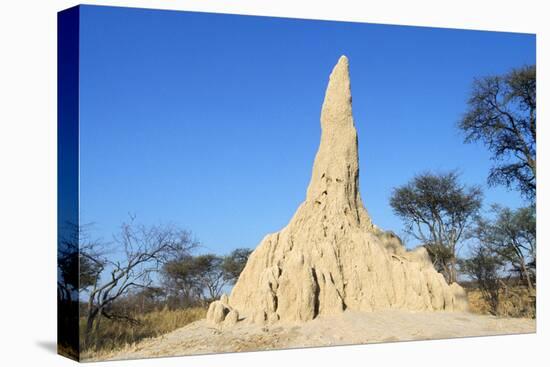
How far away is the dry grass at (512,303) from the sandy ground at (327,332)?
0.31m

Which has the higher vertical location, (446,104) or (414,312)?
(446,104)

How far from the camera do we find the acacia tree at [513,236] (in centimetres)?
2025

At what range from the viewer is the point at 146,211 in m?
16.8

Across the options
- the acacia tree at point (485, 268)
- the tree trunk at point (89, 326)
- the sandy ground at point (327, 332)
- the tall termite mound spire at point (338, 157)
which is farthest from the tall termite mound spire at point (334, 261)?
the tree trunk at point (89, 326)

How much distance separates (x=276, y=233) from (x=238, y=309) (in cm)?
138

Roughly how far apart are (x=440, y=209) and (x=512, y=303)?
2082mm

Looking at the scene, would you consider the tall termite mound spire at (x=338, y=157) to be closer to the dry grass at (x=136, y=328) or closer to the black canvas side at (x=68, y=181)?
the dry grass at (x=136, y=328)

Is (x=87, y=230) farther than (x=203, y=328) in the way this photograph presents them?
No

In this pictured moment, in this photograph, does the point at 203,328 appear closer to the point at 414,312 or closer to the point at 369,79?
the point at 414,312

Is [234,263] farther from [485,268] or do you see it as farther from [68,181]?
[485,268]

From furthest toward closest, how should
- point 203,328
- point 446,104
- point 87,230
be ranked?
point 446,104 → point 203,328 → point 87,230

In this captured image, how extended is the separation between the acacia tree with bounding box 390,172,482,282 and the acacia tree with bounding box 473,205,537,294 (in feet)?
1.14

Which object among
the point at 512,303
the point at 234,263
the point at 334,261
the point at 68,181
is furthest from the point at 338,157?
the point at 68,181

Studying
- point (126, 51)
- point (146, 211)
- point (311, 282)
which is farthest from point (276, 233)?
point (126, 51)
